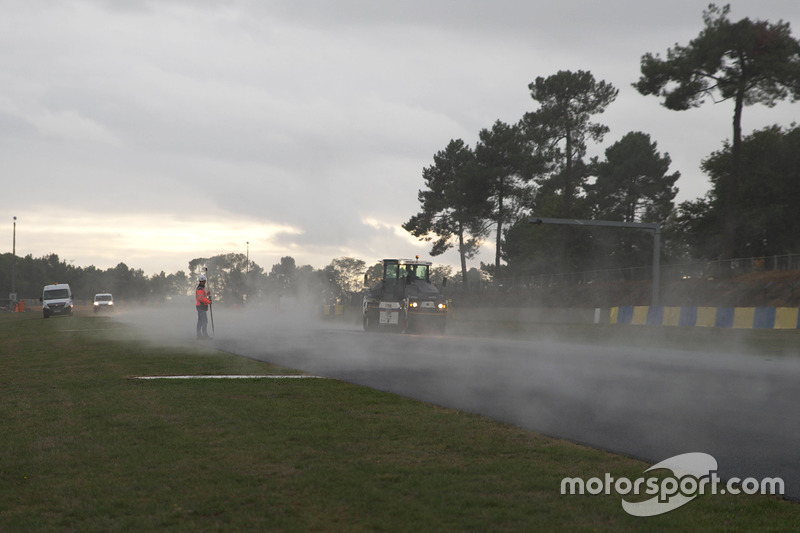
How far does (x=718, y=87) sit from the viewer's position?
4044 cm

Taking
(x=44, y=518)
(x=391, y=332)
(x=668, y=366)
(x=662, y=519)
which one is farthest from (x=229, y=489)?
(x=391, y=332)

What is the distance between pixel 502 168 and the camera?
224ft

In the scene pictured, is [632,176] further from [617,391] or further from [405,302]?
[617,391]

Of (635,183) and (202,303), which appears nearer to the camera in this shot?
(202,303)

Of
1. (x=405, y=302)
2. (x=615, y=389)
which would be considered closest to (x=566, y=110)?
(x=405, y=302)

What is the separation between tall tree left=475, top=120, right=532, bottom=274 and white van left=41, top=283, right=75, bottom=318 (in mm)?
34994

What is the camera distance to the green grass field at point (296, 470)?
4.71m

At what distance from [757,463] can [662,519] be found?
1916mm

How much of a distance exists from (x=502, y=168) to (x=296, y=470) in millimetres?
63868

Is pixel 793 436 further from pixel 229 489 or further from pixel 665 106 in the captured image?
pixel 665 106

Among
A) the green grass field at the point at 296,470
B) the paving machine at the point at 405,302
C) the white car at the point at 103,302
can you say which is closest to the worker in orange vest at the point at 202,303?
the paving machine at the point at 405,302

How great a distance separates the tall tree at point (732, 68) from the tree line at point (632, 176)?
0.18ft

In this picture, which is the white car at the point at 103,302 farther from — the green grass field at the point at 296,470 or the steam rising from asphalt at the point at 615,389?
the green grass field at the point at 296,470

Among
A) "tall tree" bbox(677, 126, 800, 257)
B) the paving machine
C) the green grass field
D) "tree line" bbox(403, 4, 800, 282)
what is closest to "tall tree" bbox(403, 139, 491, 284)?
"tree line" bbox(403, 4, 800, 282)
